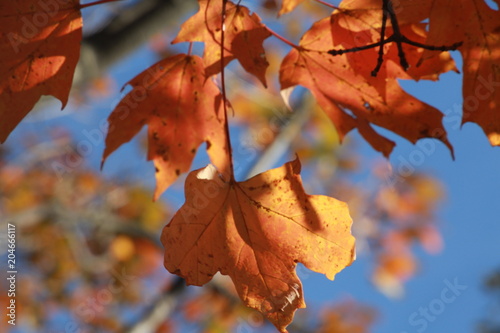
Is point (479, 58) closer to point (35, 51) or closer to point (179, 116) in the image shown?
point (179, 116)

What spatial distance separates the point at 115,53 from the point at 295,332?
2801 millimetres

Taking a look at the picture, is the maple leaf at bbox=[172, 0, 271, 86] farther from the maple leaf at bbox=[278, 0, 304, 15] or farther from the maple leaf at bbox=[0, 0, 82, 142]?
the maple leaf at bbox=[0, 0, 82, 142]

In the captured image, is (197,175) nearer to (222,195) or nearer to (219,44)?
(222,195)

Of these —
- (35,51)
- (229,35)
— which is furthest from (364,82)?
(35,51)

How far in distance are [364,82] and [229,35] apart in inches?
16.4

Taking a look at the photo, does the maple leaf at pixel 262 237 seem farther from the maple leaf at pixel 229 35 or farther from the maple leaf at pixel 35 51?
the maple leaf at pixel 35 51

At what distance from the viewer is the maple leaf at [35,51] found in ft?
4.00

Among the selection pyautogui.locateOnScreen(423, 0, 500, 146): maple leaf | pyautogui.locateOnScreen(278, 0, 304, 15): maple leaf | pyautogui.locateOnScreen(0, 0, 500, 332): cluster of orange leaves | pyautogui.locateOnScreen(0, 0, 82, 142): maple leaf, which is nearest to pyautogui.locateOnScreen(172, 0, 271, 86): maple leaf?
pyautogui.locateOnScreen(0, 0, 500, 332): cluster of orange leaves

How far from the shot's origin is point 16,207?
704 centimetres

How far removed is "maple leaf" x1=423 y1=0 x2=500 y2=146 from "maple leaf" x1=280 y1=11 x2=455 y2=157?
60mm

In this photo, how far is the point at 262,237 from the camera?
1241mm

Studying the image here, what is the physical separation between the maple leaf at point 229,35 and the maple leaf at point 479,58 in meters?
0.50

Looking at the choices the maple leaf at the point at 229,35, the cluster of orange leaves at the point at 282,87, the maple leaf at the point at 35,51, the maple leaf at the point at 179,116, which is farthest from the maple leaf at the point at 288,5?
the maple leaf at the point at 35,51

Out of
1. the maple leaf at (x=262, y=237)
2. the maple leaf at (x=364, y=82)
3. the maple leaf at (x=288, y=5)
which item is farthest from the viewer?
the maple leaf at (x=288, y=5)
